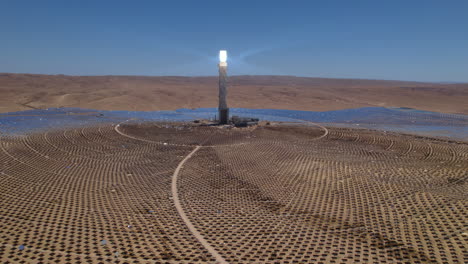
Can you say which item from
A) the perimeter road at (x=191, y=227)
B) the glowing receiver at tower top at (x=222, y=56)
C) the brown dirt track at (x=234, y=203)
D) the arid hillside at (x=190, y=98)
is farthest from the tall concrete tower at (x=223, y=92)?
the arid hillside at (x=190, y=98)

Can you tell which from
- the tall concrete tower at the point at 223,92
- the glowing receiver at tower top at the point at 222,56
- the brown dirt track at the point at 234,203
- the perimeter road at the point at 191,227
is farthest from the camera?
the glowing receiver at tower top at the point at 222,56

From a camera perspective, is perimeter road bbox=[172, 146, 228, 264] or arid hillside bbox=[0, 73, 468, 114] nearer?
perimeter road bbox=[172, 146, 228, 264]

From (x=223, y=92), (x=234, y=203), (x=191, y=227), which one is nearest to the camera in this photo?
(x=191, y=227)

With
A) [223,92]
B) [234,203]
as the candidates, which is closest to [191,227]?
[234,203]

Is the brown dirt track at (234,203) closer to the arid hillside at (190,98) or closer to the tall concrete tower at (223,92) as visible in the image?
the tall concrete tower at (223,92)

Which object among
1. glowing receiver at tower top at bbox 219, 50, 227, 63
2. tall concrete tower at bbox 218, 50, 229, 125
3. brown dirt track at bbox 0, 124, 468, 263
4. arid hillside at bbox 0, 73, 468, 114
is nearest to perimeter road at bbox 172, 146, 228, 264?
Answer: brown dirt track at bbox 0, 124, 468, 263

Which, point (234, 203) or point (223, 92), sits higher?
point (223, 92)

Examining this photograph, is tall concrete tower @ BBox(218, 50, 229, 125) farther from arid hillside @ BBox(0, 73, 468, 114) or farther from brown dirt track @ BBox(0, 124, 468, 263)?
arid hillside @ BBox(0, 73, 468, 114)

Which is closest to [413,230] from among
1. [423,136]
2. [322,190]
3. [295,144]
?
[322,190]

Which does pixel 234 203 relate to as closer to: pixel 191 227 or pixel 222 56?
pixel 191 227
